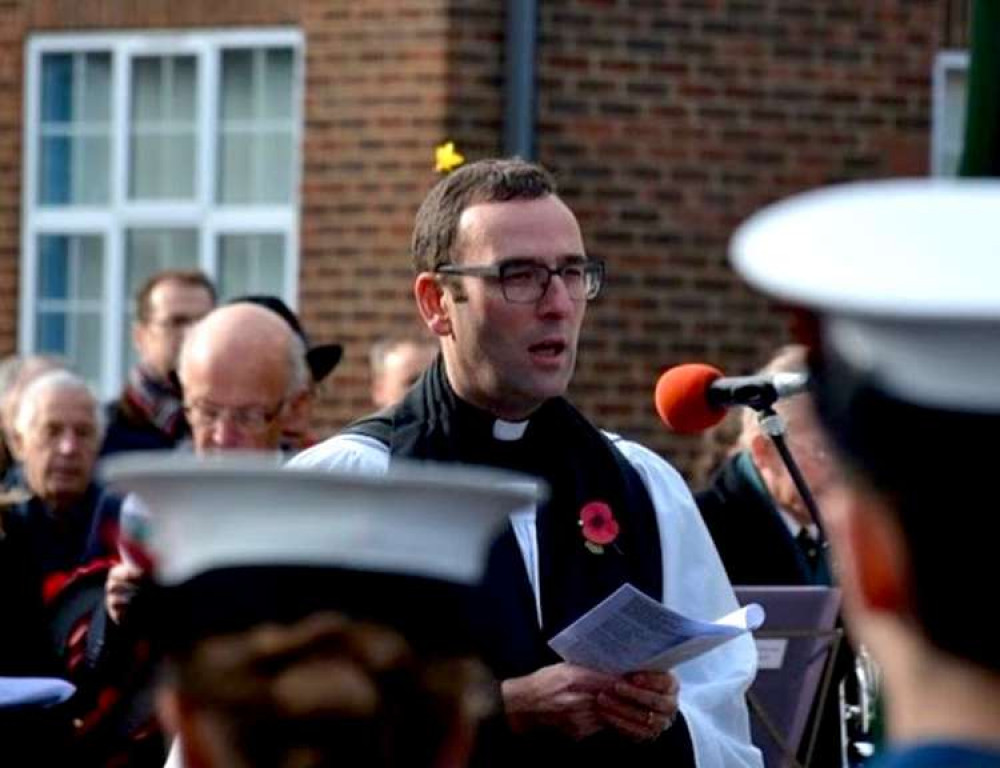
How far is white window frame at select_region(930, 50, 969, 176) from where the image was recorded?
13.7m

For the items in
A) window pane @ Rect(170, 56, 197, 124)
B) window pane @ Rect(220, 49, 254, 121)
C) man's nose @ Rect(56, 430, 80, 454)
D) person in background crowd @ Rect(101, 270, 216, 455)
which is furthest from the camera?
window pane @ Rect(170, 56, 197, 124)

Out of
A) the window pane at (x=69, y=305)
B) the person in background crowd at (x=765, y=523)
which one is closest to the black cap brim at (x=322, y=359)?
the person in background crowd at (x=765, y=523)

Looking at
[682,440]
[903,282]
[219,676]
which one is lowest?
[682,440]

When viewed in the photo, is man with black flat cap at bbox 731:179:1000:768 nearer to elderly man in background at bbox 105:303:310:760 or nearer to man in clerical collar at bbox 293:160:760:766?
man in clerical collar at bbox 293:160:760:766

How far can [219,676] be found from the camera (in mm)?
2461

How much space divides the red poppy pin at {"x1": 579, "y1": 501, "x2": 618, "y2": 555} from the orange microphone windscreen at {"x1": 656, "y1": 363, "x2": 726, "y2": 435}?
0.30 m

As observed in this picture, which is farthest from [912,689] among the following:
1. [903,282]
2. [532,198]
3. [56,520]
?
[56,520]

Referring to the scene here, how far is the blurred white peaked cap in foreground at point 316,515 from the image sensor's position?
100 inches

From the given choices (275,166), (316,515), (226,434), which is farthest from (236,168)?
(316,515)

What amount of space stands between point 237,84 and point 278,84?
242 millimetres

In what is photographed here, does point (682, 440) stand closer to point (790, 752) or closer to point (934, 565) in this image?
point (790, 752)

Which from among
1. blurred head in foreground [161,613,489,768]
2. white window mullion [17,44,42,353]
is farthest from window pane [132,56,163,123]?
blurred head in foreground [161,613,489,768]

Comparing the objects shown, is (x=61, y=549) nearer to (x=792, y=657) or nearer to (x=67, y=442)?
(x=67, y=442)

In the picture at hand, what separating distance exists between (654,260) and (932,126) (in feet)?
4.63
